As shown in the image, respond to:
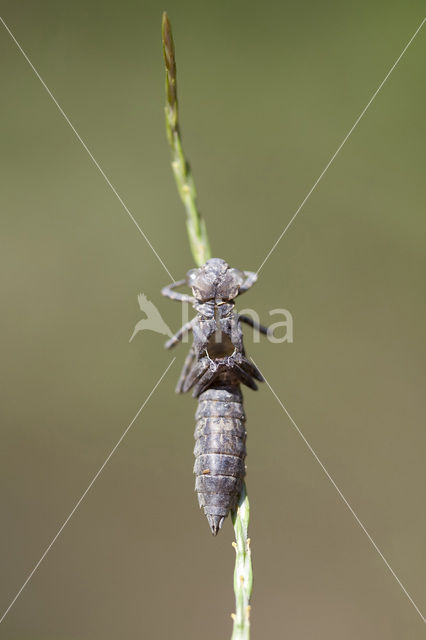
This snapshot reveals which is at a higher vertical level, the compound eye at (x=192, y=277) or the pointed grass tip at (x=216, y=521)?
the compound eye at (x=192, y=277)

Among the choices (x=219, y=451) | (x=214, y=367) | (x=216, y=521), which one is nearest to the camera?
(x=216, y=521)

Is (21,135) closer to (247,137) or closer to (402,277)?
(247,137)

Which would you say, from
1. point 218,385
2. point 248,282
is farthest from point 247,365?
point 248,282

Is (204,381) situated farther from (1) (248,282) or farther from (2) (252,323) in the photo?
(1) (248,282)

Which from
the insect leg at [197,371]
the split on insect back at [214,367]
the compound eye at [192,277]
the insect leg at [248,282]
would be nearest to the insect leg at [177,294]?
the split on insect back at [214,367]

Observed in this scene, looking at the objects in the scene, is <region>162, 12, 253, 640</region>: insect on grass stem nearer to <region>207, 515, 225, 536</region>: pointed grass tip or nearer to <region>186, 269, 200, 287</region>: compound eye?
<region>207, 515, 225, 536</region>: pointed grass tip

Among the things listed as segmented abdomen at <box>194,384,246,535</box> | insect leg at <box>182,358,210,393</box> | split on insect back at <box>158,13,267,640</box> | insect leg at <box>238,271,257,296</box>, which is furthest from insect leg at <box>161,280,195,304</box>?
segmented abdomen at <box>194,384,246,535</box>

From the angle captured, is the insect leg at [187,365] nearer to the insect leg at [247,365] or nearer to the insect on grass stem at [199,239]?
the insect leg at [247,365]

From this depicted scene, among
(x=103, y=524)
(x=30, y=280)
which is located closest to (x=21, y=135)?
(x=30, y=280)
